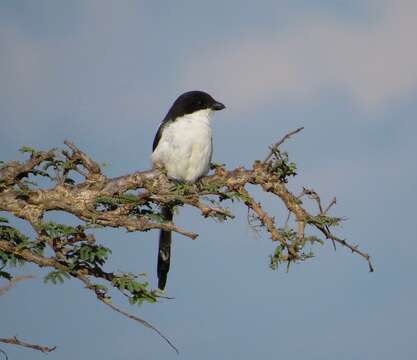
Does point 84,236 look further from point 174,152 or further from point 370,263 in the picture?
point 370,263

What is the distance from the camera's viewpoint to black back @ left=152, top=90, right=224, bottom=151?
11125 millimetres

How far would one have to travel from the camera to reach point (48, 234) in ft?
27.6

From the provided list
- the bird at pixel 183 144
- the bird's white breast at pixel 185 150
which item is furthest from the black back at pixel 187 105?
the bird's white breast at pixel 185 150

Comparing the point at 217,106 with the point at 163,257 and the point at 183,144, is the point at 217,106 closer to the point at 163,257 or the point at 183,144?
the point at 183,144

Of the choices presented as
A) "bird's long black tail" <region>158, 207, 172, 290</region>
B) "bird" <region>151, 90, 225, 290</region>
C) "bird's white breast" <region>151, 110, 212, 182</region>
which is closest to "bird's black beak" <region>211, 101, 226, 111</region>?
"bird" <region>151, 90, 225, 290</region>

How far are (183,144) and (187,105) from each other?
29.4 inches

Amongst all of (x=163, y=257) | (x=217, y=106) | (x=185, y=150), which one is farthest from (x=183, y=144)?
(x=163, y=257)

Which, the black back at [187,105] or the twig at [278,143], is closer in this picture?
the twig at [278,143]

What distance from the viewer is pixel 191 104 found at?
1116cm

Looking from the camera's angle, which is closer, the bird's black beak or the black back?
the black back

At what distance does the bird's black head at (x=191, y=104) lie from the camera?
11.1 metres

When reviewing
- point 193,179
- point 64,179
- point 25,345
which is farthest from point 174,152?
point 25,345

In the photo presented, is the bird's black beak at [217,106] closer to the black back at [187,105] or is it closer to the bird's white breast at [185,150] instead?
the black back at [187,105]

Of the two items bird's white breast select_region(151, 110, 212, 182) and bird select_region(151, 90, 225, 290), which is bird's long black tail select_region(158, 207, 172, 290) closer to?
bird select_region(151, 90, 225, 290)
